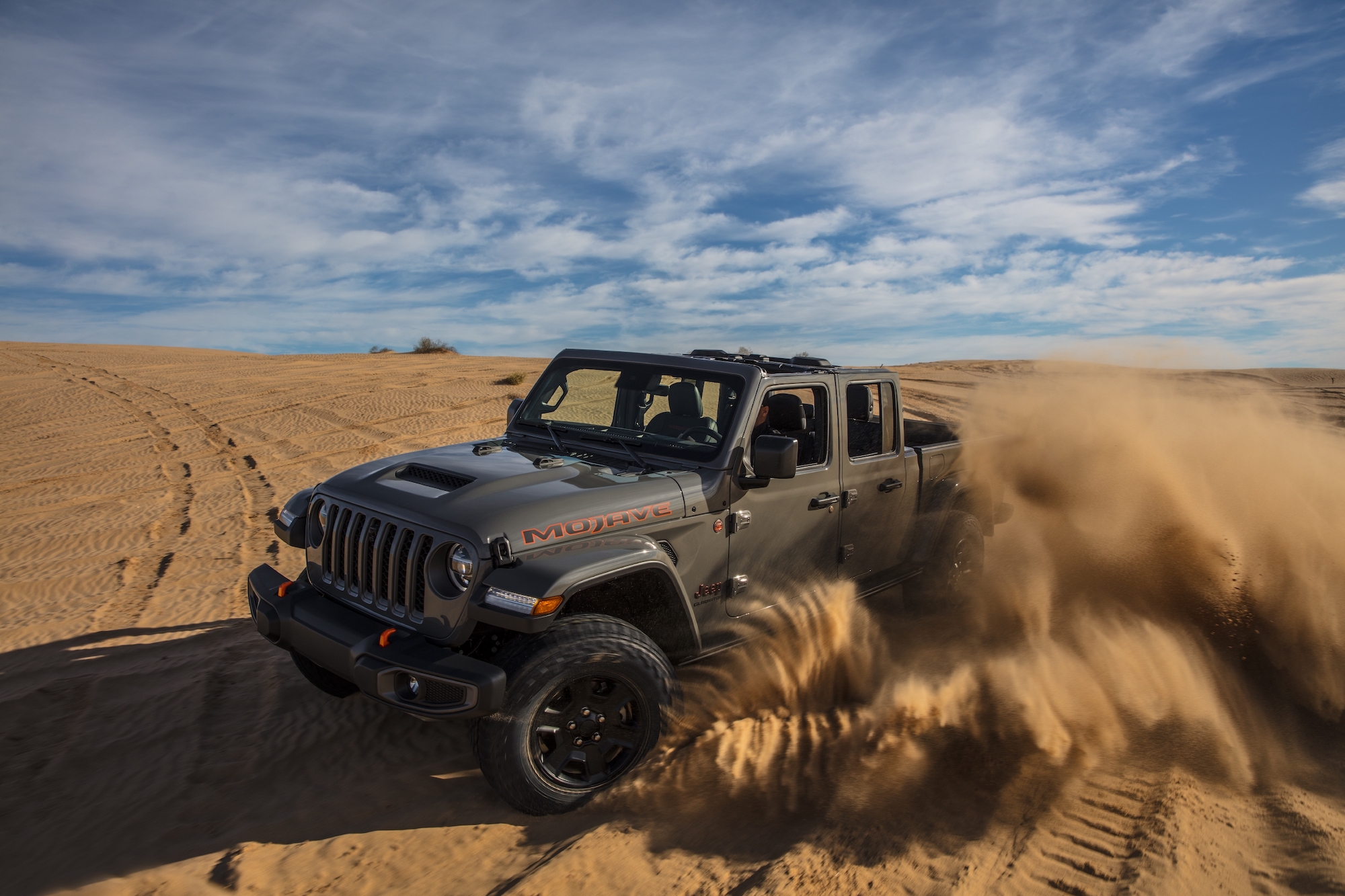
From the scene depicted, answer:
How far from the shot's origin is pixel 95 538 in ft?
25.4

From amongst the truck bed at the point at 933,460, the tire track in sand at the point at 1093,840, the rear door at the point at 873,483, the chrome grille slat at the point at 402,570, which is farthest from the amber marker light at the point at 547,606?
the truck bed at the point at 933,460

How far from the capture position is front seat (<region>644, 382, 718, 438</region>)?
13.3ft

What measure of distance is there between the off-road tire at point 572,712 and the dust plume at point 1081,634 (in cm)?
20

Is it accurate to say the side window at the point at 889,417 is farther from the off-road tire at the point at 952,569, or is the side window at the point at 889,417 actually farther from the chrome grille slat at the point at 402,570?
the chrome grille slat at the point at 402,570

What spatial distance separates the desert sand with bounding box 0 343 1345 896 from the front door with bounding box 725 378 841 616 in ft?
1.14

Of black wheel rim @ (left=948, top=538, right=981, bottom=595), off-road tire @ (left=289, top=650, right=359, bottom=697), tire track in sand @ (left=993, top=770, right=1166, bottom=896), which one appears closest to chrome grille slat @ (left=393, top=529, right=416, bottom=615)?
off-road tire @ (left=289, top=650, right=359, bottom=697)

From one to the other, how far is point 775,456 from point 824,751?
1488 mm

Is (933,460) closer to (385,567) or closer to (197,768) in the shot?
(385,567)

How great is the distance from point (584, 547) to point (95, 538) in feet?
23.6

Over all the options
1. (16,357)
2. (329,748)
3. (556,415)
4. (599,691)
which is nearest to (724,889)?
(599,691)

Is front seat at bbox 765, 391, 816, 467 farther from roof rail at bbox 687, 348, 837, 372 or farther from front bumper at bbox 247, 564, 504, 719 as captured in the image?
front bumper at bbox 247, 564, 504, 719

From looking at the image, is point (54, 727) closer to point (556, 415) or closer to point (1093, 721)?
point (556, 415)

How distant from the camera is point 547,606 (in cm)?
293

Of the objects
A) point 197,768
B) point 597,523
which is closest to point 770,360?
point 597,523
